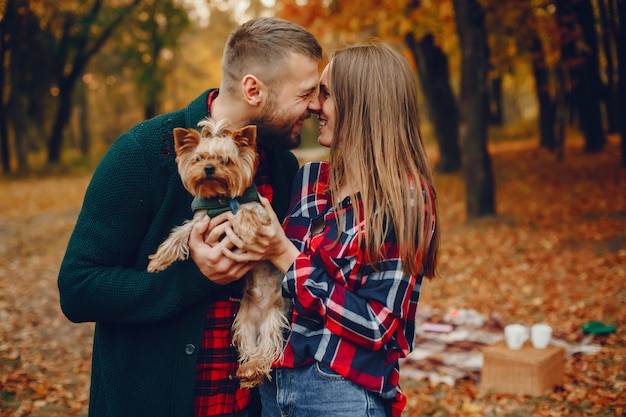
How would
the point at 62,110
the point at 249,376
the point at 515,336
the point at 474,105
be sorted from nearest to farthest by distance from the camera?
the point at 249,376 → the point at 515,336 → the point at 474,105 → the point at 62,110

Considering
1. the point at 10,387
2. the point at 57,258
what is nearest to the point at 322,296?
the point at 10,387

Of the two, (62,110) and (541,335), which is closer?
(541,335)

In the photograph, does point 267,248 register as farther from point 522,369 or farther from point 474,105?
point 474,105

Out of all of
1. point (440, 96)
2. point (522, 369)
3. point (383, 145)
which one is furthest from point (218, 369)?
point (440, 96)

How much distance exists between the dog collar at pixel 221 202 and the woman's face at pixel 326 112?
434mm

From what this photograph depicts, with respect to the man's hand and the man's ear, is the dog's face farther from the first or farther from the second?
the man's ear

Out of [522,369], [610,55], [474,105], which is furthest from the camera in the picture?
[610,55]

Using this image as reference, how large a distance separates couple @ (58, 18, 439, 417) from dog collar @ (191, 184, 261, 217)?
0.26ft

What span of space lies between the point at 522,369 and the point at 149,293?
15.4 ft

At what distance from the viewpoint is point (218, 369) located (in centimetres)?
290

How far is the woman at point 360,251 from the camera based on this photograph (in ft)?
8.34

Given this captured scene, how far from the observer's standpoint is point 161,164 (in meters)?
2.82

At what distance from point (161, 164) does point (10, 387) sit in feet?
17.1

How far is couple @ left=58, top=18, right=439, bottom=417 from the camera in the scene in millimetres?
2574
